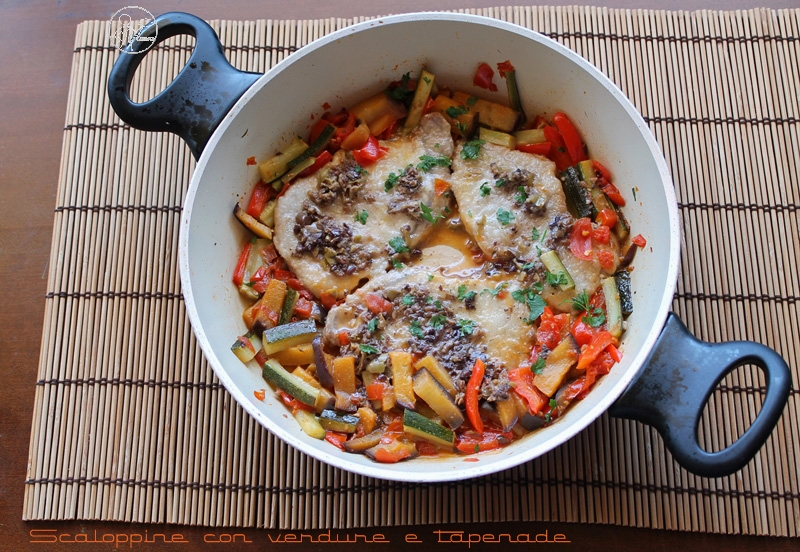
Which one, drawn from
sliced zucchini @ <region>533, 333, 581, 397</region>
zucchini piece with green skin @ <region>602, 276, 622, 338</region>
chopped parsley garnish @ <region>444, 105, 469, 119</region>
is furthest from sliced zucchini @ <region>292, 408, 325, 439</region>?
chopped parsley garnish @ <region>444, 105, 469, 119</region>

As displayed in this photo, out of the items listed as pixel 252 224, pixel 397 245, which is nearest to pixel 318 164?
pixel 252 224

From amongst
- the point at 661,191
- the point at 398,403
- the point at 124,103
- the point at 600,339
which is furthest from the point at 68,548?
the point at 661,191

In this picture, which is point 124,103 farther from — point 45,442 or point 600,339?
point 600,339

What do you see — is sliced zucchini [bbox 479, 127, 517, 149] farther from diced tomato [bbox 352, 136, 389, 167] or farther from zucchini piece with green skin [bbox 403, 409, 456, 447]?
zucchini piece with green skin [bbox 403, 409, 456, 447]

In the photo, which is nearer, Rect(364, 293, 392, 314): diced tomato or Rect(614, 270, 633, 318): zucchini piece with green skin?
Rect(614, 270, 633, 318): zucchini piece with green skin

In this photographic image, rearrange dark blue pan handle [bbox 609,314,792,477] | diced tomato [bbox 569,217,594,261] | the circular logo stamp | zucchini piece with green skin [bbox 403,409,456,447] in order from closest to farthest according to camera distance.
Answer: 1. dark blue pan handle [bbox 609,314,792,477]
2. zucchini piece with green skin [bbox 403,409,456,447]
3. diced tomato [bbox 569,217,594,261]
4. the circular logo stamp

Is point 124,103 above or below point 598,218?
above
